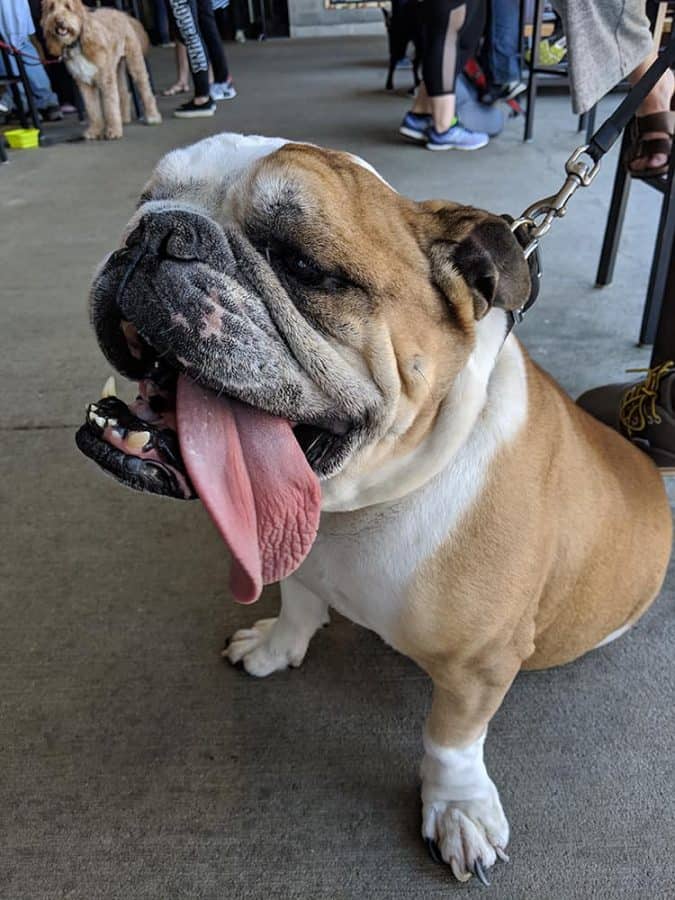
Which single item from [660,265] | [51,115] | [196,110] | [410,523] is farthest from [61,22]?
[410,523]

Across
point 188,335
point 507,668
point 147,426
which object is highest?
point 188,335

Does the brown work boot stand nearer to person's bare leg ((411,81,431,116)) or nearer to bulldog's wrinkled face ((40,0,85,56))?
person's bare leg ((411,81,431,116))

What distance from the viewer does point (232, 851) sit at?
4.91ft

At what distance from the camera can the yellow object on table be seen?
670 centimetres

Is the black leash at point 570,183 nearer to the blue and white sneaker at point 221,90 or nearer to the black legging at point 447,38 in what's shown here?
the black legging at point 447,38

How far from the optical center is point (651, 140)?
8.90 ft

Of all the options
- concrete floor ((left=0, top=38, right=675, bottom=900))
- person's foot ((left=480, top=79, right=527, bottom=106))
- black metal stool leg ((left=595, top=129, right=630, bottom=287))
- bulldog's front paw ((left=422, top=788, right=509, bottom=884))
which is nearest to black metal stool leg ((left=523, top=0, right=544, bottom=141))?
person's foot ((left=480, top=79, right=527, bottom=106))

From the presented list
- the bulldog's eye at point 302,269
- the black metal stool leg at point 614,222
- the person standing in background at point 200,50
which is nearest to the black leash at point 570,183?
the bulldog's eye at point 302,269

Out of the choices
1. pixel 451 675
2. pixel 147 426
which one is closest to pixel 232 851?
pixel 451 675

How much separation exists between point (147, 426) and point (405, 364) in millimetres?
418

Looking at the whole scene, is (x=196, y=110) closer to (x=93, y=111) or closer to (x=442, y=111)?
(x=93, y=111)

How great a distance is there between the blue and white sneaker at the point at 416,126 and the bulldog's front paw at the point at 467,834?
565 cm

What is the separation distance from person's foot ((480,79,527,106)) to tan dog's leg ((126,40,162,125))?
132 inches

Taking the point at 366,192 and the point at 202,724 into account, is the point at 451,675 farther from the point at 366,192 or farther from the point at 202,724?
the point at 366,192
